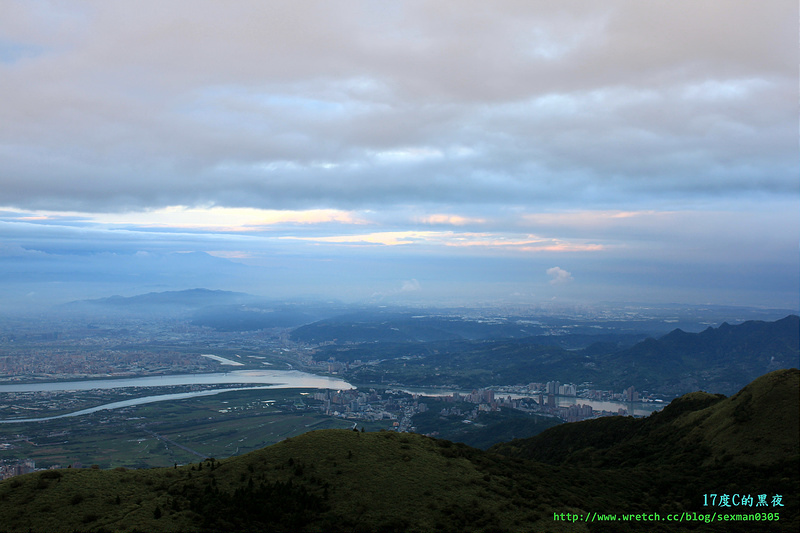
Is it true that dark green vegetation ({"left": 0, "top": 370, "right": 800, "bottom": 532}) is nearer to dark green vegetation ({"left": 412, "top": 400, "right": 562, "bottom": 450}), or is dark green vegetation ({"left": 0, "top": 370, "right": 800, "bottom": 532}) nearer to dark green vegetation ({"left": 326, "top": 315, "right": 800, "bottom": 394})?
dark green vegetation ({"left": 412, "top": 400, "right": 562, "bottom": 450})

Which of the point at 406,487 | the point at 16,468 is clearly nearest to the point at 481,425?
the point at 16,468

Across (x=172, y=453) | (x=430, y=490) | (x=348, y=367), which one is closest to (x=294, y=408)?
(x=172, y=453)

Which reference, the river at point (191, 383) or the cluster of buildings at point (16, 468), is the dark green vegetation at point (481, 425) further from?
the cluster of buildings at point (16, 468)

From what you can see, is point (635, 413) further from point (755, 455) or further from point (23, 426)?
point (23, 426)

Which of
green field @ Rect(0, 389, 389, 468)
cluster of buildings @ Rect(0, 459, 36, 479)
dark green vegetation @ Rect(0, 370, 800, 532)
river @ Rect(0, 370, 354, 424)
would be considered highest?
dark green vegetation @ Rect(0, 370, 800, 532)

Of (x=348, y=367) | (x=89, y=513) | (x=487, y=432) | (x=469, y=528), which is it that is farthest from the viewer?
(x=348, y=367)

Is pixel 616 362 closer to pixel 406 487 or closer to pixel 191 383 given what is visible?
pixel 191 383

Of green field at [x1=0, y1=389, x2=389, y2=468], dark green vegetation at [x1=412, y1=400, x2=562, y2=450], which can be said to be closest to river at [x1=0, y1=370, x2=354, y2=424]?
green field at [x1=0, y1=389, x2=389, y2=468]
